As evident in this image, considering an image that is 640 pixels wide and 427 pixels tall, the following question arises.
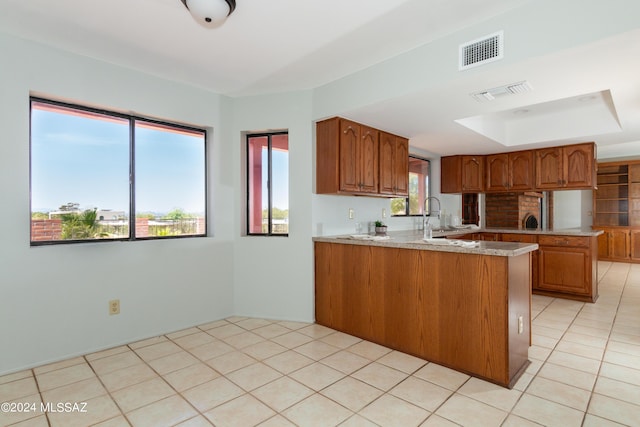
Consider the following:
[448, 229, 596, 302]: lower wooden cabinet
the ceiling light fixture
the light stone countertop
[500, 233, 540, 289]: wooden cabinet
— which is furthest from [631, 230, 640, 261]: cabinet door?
the ceiling light fixture

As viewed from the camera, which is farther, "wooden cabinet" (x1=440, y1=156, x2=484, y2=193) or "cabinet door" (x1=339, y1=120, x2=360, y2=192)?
"wooden cabinet" (x1=440, y1=156, x2=484, y2=193)

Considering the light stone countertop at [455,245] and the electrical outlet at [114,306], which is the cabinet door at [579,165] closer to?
the light stone countertop at [455,245]

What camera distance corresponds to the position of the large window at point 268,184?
3.76 metres

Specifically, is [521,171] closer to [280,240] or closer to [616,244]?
[280,240]

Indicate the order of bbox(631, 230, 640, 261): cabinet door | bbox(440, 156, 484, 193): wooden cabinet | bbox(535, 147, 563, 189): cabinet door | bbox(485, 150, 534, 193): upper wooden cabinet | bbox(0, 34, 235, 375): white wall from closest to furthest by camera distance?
bbox(0, 34, 235, 375): white wall < bbox(535, 147, 563, 189): cabinet door < bbox(485, 150, 534, 193): upper wooden cabinet < bbox(440, 156, 484, 193): wooden cabinet < bbox(631, 230, 640, 261): cabinet door

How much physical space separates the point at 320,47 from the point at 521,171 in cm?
409

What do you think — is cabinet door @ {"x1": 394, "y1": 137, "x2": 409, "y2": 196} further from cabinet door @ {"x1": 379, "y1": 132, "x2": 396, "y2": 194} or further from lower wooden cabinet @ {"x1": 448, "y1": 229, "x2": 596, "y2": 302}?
lower wooden cabinet @ {"x1": 448, "y1": 229, "x2": 596, "y2": 302}

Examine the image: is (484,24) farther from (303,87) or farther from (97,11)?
(97,11)

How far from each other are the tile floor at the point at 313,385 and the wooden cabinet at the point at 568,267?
3.74 ft

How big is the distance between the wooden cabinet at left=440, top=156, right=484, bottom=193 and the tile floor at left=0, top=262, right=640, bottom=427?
267 cm

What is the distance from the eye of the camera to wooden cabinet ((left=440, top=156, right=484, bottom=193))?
5410 millimetres

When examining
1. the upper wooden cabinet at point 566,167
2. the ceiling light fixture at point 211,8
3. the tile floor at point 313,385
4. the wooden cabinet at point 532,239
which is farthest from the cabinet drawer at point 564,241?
the ceiling light fixture at point 211,8

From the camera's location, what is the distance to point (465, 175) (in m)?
5.42

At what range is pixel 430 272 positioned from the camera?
2701 millimetres
